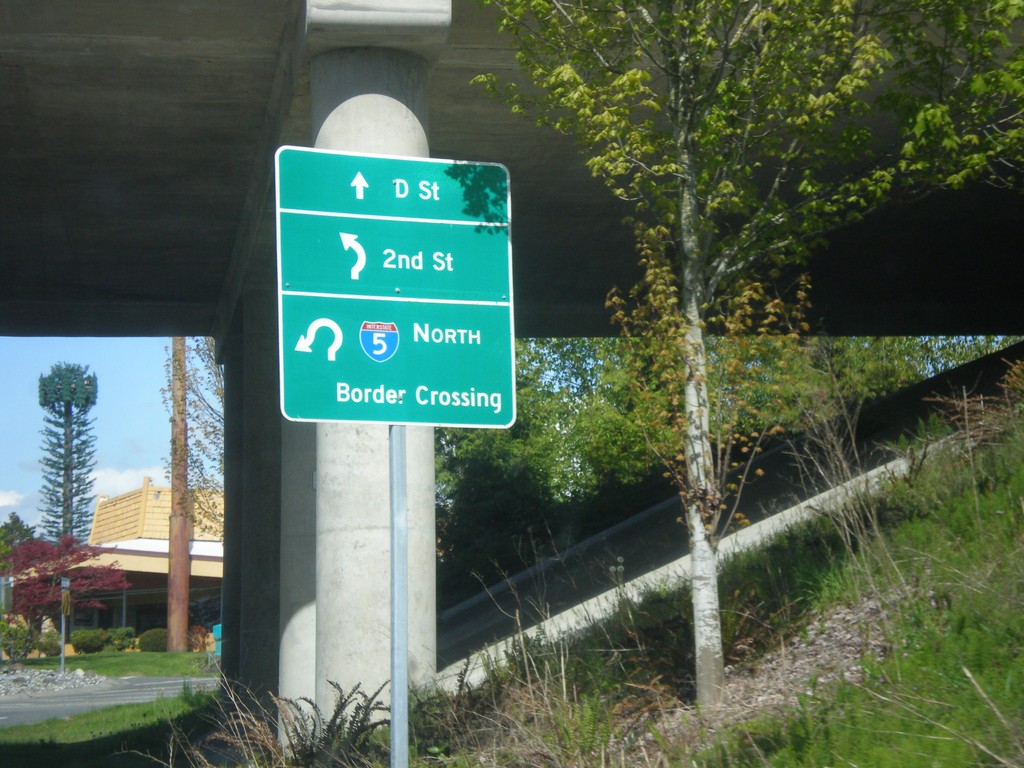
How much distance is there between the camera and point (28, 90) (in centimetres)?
1137

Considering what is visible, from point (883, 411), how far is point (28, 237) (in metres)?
13.5

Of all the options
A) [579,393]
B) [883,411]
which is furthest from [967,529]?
A: [579,393]

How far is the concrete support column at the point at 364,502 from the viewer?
8477 mm

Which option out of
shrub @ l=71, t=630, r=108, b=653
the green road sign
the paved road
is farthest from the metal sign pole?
shrub @ l=71, t=630, r=108, b=653

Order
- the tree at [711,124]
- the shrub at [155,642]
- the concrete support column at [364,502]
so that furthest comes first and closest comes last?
1. the shrub at [155,642]
2. the concrete support column at [364,502]
3. the tree at [711,124]

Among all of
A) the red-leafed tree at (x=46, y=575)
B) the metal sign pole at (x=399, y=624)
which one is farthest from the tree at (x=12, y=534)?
the metal sign pole at (x=399, y=624)

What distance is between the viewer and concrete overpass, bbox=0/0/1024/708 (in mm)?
8898

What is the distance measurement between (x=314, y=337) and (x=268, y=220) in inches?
377

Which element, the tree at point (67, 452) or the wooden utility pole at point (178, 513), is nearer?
the wooden utility pole at point (178, 513)

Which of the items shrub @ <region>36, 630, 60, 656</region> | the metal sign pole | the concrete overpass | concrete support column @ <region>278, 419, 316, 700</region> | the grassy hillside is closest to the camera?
the metal sign pole

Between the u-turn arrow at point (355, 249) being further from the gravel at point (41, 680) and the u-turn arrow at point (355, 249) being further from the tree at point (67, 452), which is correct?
the tree at point (67, 452)

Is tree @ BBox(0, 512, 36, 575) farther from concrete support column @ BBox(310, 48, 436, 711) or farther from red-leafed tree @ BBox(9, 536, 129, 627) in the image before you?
concrete support column @ BBox(310, 48, 436, 711)

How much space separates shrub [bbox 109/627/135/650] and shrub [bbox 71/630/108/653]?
679mm

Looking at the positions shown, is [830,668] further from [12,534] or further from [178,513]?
[12,534]
